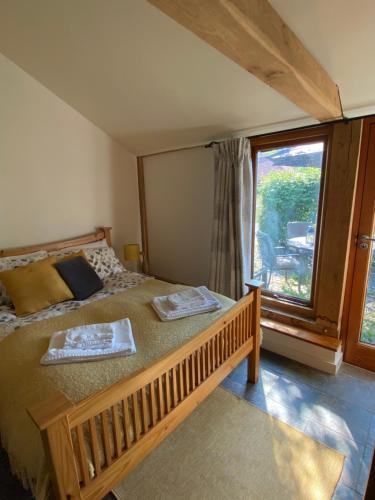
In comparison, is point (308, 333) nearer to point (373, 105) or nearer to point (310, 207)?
point (310, 207)

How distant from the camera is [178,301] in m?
1.85

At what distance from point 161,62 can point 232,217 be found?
133cm

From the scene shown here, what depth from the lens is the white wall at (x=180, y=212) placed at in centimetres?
287

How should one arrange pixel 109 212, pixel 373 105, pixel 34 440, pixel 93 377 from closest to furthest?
1. pixel 34 440
2. pixel 93 377
3. pixel 373 105
4. pixel 109 212

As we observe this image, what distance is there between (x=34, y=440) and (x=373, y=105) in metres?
2.56

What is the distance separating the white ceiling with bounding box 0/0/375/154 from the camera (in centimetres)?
132

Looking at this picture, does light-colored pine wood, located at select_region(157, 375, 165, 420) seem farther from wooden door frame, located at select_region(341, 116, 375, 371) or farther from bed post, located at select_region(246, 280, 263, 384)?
wooden door frame, located at select_region(341, 116, 375, 371)

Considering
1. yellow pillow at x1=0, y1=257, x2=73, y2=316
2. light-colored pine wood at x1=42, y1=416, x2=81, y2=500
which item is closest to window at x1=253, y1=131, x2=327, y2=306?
yellow pillow at x1=0, y1=257, x2=73, y2=316

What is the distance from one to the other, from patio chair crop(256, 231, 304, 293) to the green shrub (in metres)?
0.07

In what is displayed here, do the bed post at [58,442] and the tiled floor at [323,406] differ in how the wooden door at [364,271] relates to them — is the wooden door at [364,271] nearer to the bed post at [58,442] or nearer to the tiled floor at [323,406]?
the tiled floor at [323,406]

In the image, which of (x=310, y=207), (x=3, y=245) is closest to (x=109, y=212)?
(x=3, y=245)

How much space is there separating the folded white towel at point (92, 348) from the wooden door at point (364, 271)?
1772mm

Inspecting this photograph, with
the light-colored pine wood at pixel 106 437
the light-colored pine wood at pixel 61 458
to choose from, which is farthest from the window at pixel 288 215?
the light-colored pine wood at pixel 61 458

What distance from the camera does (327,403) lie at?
183 cm
